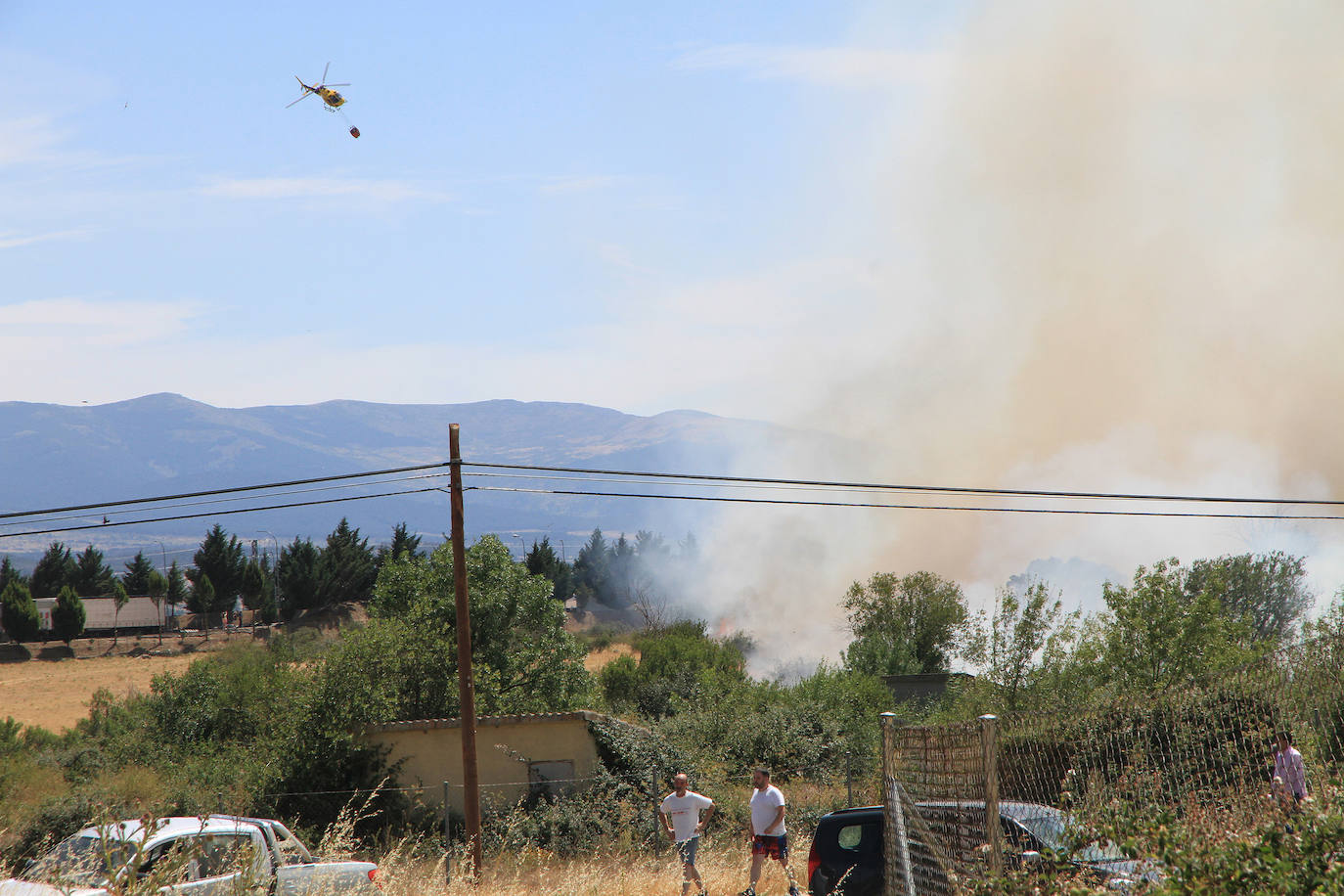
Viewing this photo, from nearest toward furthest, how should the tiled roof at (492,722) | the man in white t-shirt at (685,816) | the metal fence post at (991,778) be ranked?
the metal fence post at (991,778) → the man in white t-shirt at (685,816) → the tiled roof at (492,722)

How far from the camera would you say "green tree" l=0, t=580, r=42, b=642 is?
75.9 meters

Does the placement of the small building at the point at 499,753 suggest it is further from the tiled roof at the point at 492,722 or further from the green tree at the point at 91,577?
the green tree at the point at 91,577

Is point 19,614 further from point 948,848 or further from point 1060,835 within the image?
point 1060,835

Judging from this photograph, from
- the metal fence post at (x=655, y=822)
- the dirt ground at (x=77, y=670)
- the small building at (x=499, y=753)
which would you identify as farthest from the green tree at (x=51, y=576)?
the metal fence post at (x=655, y=822)

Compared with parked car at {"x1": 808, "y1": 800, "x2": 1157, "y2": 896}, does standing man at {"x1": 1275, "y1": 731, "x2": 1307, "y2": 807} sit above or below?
above

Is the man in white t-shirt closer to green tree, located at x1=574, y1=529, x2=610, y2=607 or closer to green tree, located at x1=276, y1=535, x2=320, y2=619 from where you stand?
green tree, located at x1=276, y1=535, x2=320, y2=619

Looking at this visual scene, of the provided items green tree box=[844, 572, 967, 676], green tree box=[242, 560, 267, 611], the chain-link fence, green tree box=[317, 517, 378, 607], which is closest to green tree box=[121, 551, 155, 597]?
green tree box=[242, 560, 267, 611]

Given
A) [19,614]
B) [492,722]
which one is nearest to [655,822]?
[492,722]

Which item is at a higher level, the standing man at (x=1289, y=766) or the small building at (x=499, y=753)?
the standing man at (x=1289, y=766)

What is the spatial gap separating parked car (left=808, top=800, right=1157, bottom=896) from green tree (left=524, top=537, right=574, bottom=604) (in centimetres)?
7730

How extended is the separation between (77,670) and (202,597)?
1997 centimetres

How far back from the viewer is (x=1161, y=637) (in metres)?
29.9

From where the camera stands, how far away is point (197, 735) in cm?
3231

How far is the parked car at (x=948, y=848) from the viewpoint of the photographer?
596 centimetres
